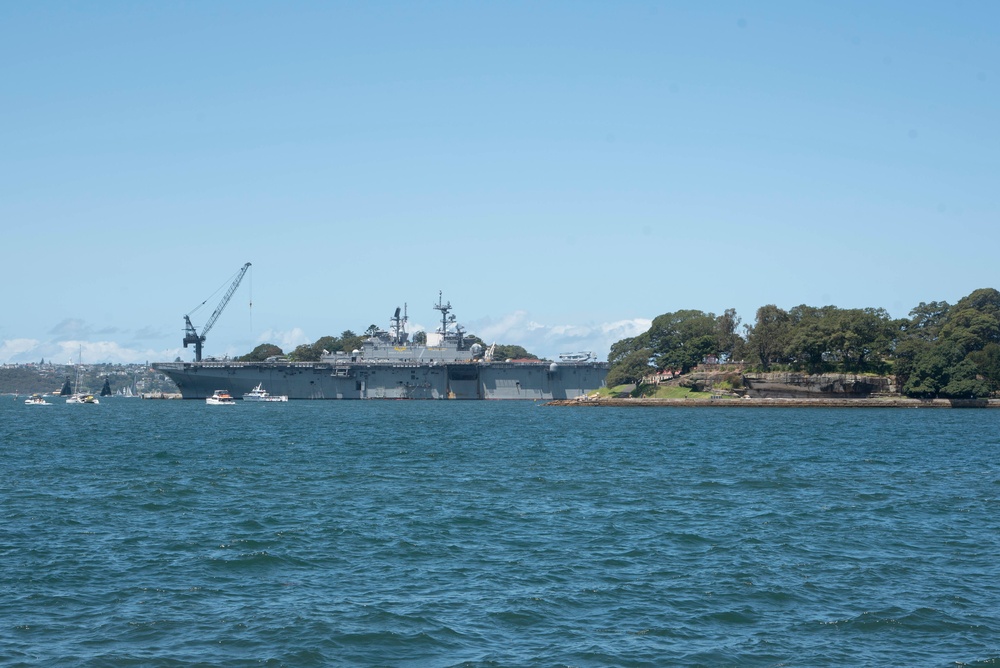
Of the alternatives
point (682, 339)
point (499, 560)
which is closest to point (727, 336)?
point (682, 339)

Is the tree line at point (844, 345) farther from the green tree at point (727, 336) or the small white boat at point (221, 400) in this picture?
the small white boat at point (221, 400)

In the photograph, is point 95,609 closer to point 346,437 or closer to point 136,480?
point 136,480

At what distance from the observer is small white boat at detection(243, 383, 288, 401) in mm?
119219

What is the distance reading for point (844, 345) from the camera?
323 ft

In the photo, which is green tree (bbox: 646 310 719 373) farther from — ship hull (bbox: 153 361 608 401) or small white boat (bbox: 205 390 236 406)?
small white boat (bbox: 205 390 236 406)

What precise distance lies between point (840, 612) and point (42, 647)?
12771mm

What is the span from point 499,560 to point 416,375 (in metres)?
111

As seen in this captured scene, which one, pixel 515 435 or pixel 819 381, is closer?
pixel 515 435

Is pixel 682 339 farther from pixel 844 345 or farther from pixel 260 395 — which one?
pixel 260 395

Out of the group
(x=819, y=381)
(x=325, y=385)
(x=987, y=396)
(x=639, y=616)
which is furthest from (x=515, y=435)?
(x=325, y=385)

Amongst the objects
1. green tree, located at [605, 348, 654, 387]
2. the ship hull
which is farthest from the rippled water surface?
the ship hull

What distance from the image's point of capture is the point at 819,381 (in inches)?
3853

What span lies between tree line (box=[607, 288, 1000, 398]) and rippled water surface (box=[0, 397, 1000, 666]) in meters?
58.2

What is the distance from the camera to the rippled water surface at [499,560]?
1469 cm
